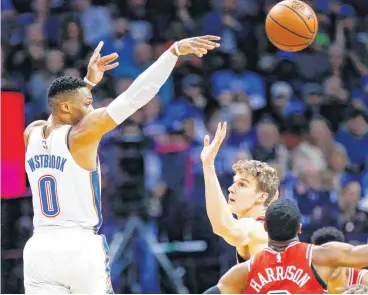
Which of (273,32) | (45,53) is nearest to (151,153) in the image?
(45,53)

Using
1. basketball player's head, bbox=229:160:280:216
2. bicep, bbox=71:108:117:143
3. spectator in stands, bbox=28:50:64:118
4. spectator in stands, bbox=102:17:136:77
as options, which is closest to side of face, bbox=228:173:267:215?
basketball player's head, bbox=229:160:280:216

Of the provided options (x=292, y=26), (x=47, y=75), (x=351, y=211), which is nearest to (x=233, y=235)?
(x=292, y=26)

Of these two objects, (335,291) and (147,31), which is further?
(147,31)

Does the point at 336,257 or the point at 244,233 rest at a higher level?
the point at 244,233

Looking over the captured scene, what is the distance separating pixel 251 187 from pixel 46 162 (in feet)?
4.62

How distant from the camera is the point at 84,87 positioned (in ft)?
20.9

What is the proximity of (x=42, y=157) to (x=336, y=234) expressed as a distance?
2.44 meters

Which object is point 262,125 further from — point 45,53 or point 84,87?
point 84,87

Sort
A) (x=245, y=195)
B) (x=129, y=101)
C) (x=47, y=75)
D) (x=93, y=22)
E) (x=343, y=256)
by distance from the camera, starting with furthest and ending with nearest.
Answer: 1. (x=93, y=22)
2. (x=47, y=75)
3. (x=245, y=195)
4. (x=129, y=101)
5. (x=343, y=256)

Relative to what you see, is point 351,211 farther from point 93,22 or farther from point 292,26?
point 93,22

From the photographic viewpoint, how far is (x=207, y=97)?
40.6 feet

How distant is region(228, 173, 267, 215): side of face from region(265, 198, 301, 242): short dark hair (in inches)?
52.6

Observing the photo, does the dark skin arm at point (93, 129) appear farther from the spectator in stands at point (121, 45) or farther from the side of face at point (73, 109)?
the spectator in stands at point (121, 45)

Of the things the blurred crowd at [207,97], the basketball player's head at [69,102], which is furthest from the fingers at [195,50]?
the blurred crowd at [207,97]
